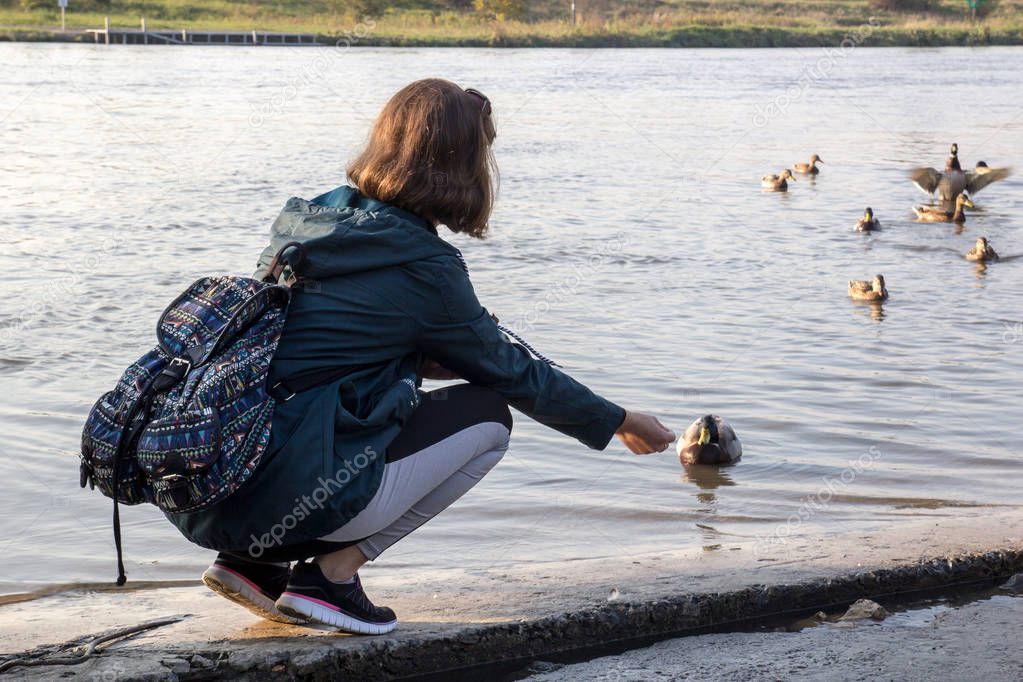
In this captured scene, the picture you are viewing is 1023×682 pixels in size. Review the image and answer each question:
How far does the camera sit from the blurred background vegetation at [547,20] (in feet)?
200

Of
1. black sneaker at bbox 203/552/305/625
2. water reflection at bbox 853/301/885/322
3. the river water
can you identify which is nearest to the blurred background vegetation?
the river water

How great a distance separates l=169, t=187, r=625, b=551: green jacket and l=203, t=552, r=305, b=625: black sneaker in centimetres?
21

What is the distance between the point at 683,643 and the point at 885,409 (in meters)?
4.03

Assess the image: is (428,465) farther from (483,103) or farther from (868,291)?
(868,291)

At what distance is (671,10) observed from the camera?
249ft

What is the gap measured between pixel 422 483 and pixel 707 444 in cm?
297

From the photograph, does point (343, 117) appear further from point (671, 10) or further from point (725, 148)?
point (671, 10)

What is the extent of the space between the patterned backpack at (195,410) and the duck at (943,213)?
1264 centimetres

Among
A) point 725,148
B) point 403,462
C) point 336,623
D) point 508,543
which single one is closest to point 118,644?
point 336,623

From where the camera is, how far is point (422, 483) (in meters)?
3.08

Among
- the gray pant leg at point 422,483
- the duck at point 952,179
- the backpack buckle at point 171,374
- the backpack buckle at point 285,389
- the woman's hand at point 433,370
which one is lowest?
the duck at point 952,179
